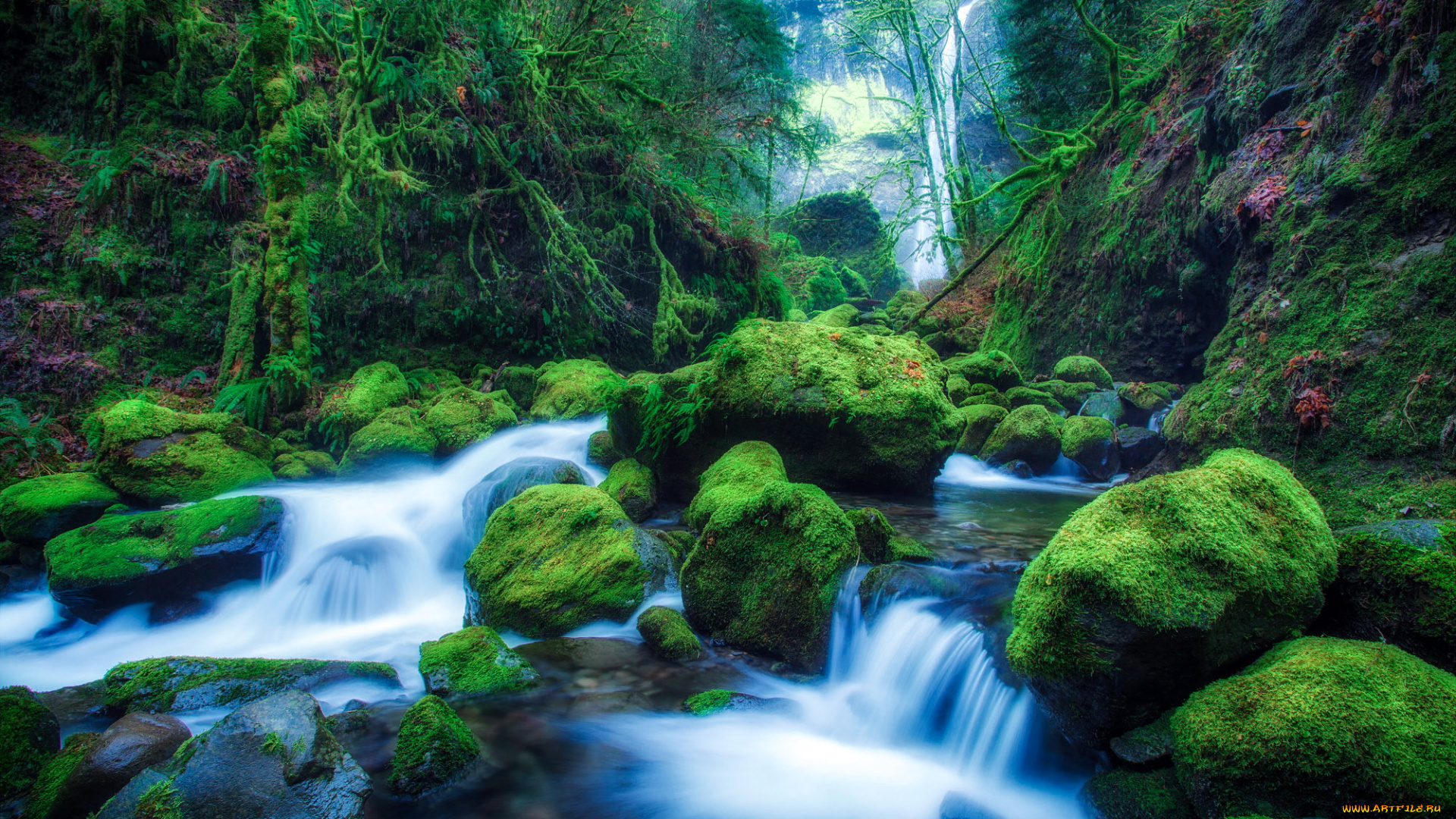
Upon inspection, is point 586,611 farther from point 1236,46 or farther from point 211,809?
point 1236,46

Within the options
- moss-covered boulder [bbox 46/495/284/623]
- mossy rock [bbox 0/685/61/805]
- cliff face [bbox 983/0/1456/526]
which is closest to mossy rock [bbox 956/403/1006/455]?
cliff face [bbox 983/0/1456/526]

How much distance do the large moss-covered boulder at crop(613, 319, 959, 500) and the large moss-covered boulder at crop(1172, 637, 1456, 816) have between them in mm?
4172

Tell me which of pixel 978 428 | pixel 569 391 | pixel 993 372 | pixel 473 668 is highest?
pixel 993 372

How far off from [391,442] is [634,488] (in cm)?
350

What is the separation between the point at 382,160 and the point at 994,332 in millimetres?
12163

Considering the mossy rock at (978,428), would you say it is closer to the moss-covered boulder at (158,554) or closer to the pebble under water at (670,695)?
the pebble under water at (670,695)

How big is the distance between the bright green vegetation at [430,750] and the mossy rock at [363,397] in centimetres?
612

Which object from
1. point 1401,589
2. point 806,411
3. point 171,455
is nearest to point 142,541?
point 171,455

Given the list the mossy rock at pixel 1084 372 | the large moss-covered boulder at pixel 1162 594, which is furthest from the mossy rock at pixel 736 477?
the mossy rock at pixel 1084 372

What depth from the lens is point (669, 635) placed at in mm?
4266

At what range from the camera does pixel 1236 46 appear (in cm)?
823

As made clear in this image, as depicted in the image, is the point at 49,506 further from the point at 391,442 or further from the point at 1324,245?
the point at 1324,245

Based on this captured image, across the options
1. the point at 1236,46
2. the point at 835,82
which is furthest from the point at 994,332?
the point at 835,82

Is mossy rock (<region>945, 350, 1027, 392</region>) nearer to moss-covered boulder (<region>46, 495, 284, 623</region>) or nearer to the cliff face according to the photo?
the cliff face
